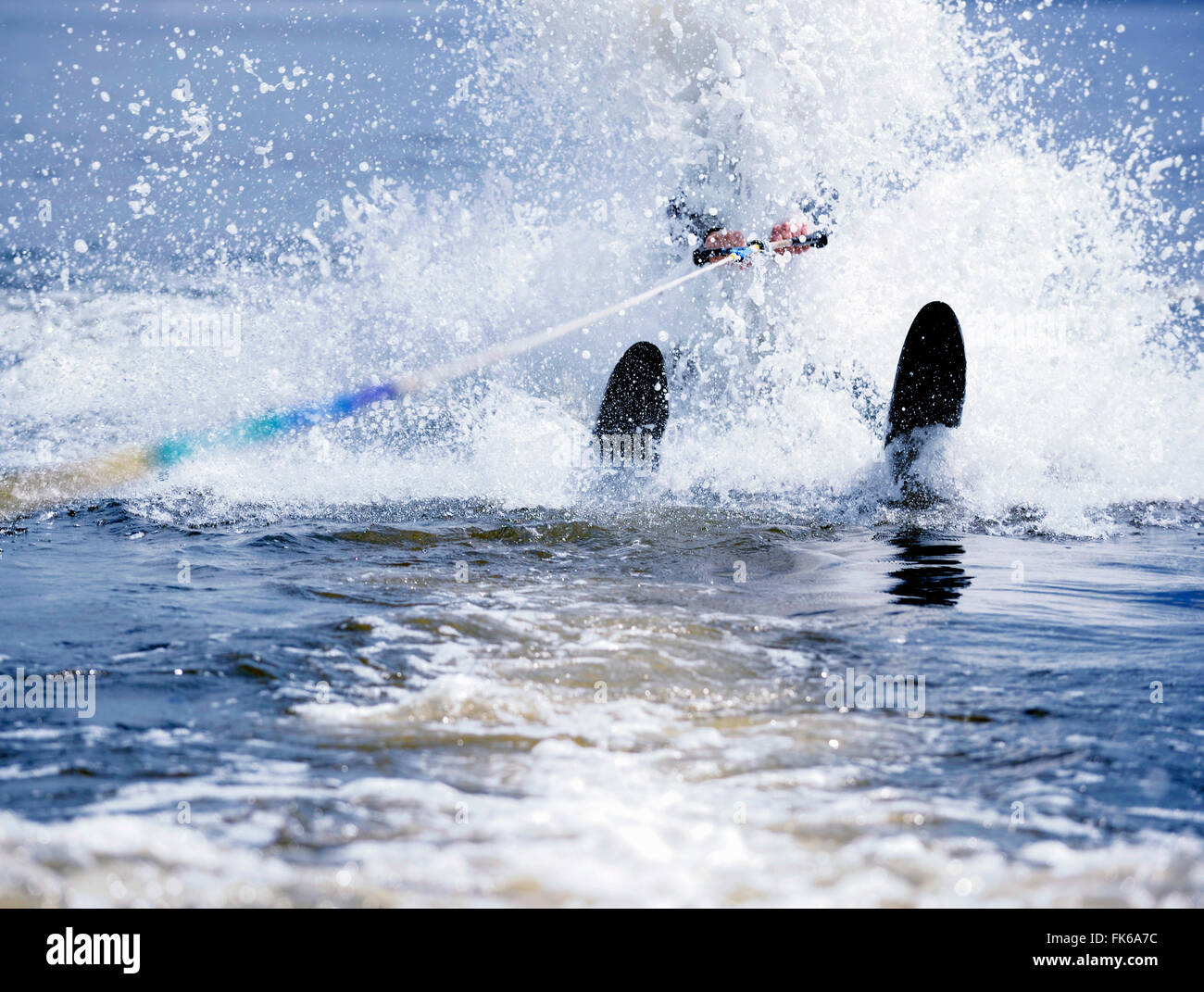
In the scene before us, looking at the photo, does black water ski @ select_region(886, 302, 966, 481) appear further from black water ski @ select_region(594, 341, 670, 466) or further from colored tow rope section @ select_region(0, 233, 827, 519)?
black water ski @ select_region(594, 341, 670, 466)

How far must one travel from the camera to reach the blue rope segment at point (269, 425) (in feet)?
33.2

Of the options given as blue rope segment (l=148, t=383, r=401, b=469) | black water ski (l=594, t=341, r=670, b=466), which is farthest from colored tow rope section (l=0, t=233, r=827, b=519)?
black water ski (l=594, t=341, r=670, b=466)

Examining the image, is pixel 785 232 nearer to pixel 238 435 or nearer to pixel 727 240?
pixel 727 240

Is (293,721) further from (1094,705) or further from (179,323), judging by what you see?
(179,323)

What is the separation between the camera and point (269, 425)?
34.7ft

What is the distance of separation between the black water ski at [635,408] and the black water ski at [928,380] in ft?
7.26

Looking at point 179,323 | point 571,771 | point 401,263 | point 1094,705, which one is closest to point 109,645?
point 571,771

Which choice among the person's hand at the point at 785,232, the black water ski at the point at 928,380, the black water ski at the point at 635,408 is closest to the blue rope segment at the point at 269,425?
the black water ski at the point at 635,408

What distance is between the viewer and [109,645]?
437cm

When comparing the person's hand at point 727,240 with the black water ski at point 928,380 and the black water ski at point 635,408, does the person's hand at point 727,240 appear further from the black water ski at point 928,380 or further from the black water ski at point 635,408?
the black water ski at point 928,380

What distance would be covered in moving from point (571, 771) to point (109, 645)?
232cm

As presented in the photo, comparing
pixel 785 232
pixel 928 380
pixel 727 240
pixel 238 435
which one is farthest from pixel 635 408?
pixel 238 435

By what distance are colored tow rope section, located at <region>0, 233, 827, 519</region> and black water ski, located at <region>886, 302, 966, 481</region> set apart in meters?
1.73

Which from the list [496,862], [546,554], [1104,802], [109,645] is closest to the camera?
[496,862]
